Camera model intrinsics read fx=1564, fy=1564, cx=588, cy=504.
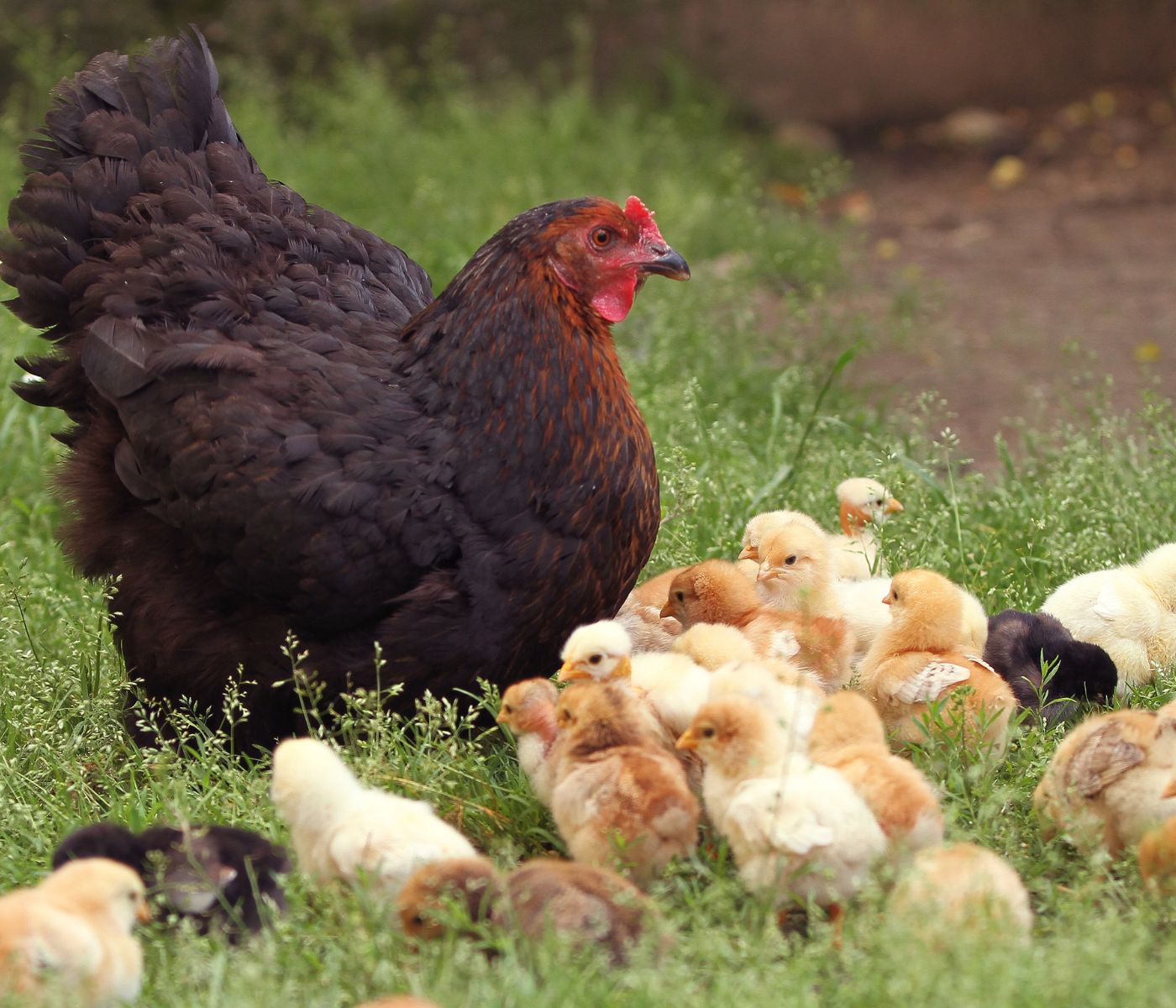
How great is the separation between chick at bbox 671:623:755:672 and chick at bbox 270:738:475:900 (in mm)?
968

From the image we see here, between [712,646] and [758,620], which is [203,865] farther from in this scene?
[758,620]

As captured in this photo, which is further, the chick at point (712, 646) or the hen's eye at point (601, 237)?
the hen's eye at point (601, 237)

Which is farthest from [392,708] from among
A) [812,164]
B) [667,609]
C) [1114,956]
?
[812,164]

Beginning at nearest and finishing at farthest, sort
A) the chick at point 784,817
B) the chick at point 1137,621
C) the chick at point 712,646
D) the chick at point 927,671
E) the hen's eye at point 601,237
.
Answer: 1. the chick at point 784,817
2. the chick at point 927,671
3. the chick at point 712,646
4. the hen's eye at point 601,237
5. the chick at point 1137,621

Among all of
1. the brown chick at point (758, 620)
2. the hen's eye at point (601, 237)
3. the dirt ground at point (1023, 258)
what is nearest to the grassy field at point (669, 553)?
the dirt ground at point (1023, 258)

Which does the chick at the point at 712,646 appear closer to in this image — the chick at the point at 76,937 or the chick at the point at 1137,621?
the chick at the point at 1137,621

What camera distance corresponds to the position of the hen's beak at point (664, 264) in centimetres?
411

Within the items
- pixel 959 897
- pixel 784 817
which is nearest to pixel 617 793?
pixel 784 817

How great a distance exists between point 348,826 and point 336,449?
1120 millimetres

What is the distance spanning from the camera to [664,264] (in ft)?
13.5

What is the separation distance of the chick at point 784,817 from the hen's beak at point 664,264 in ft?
4.48

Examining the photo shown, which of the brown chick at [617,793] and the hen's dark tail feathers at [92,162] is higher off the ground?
the hen's dark tail feathers at [92,162]

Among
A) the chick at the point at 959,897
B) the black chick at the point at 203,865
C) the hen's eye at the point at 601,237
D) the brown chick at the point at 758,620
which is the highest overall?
the hen's eye at the point at 601,237

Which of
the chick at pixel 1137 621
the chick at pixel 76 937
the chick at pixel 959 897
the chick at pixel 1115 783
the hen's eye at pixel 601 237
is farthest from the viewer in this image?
the chick at pixel 1137 621
